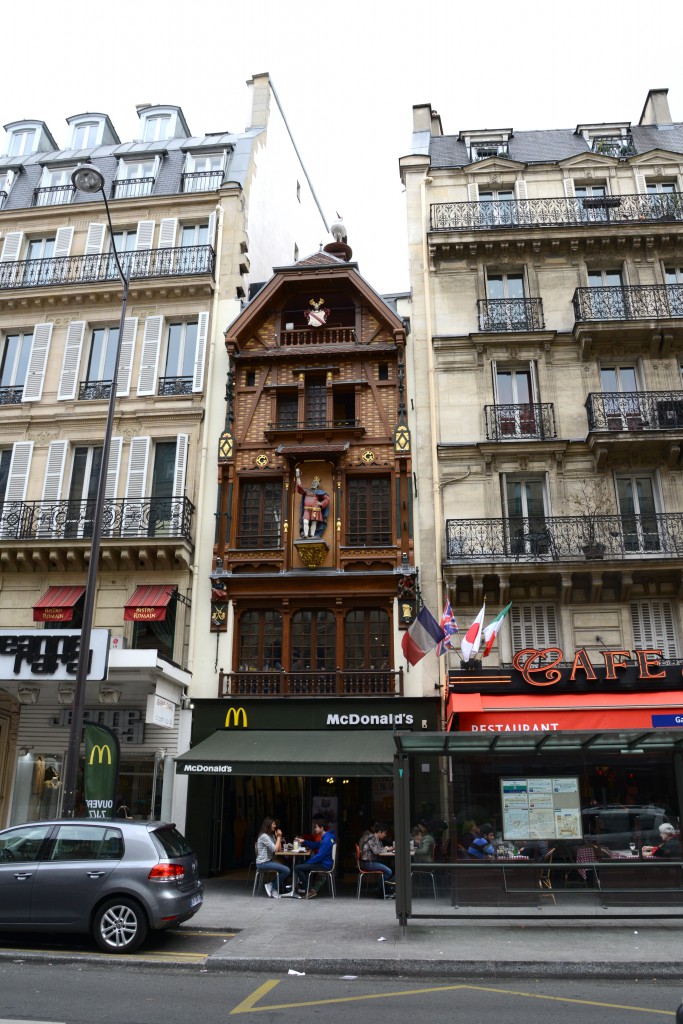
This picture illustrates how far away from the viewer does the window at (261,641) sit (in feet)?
64.2

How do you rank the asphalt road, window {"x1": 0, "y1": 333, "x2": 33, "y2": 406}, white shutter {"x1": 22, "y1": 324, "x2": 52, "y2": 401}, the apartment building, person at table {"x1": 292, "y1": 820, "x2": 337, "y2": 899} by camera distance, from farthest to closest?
window {"x1": 0, "y1": 333, "x2": 33, "y2": 406} → white shutter {"x1": 22, "y1": 324, "x2": 52, "y2": 401} → the apartment building → person at table {"x1": 292, "y1": 820, "x2": 337, "y2": 899} → the asphalt road

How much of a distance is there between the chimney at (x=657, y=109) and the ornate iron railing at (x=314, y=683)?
20.9m

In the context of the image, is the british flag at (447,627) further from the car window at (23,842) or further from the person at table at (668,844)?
the car window at (23,842)

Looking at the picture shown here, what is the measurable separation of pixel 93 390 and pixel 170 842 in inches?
594

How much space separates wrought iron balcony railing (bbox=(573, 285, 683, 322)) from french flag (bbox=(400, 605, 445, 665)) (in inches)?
396

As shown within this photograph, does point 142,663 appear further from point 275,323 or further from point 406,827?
point 275,323

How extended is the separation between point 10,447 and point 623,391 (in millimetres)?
17206

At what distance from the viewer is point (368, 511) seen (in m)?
20.6

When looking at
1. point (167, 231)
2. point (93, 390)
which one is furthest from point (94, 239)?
point (93, 390)

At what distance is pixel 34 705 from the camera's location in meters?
19.9

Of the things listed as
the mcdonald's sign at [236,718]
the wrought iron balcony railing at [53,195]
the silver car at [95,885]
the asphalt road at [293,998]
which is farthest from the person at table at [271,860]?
the wrought iron balcony railing at [53,195]

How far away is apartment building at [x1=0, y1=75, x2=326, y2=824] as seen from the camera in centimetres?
1906

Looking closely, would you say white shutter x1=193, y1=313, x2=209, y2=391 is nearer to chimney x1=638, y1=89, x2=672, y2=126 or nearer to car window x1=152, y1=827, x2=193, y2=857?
car window x1=152, y1=827, x2=193, y2=857

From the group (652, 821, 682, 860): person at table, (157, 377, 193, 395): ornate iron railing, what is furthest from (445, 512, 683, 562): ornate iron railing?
(157, 377, 193, 395): ornate iron railing
